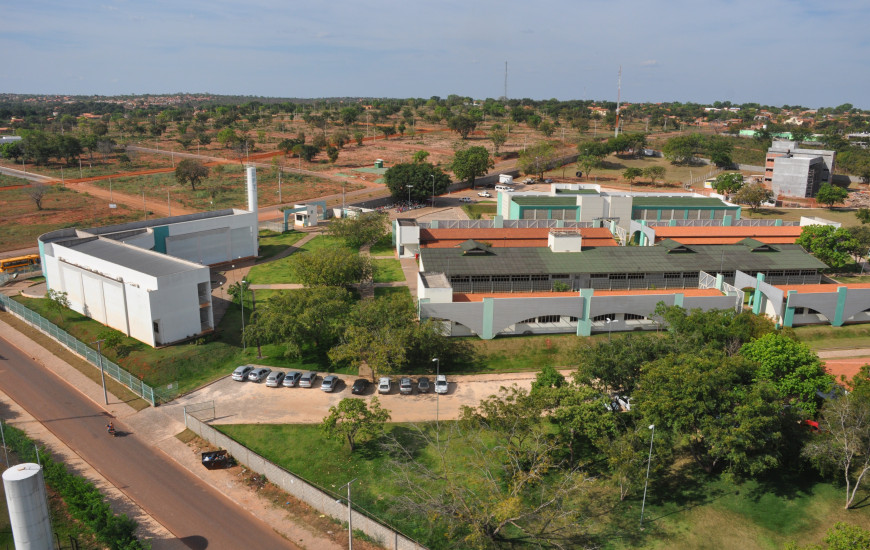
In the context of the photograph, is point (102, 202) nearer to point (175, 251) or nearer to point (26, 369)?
point (175, 251)

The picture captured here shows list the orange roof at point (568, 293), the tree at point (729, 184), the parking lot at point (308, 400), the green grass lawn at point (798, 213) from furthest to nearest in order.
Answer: the tree at point (729, 184) < the green grass lawn at point (798, 213) < the orange roof at point (568, 293) < the parking lot at point (308, 400)

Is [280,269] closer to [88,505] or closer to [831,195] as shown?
[88,505]

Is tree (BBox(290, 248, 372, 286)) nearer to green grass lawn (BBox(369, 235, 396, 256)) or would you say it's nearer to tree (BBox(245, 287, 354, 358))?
tree (BBox(245, 287, 354, 358))

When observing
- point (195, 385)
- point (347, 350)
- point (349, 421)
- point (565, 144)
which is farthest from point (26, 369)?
point (565, 144)

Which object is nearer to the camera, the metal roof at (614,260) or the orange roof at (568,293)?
the orange roof at (568,293)

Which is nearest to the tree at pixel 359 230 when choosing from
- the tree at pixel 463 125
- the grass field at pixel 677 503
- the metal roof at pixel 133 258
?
the metal roof at pixel 133 258

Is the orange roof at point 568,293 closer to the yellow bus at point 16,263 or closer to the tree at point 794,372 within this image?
the tree at point 794,372

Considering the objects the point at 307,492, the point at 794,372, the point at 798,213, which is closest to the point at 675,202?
the point at 798,213
